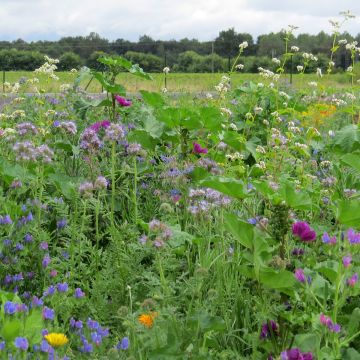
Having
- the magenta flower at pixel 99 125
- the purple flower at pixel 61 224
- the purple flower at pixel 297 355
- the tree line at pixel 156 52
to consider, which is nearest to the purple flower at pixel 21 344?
the purple flower at pixel 297 355

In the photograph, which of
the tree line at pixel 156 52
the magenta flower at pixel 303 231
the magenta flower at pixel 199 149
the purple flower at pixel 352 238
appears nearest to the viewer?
the purple flower at pixel 352 238

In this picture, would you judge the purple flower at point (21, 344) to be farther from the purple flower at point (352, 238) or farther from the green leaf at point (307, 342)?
the purple flower at point (352, 238)

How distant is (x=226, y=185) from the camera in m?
2.16

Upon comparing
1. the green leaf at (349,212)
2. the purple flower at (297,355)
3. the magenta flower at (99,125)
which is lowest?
the purple flower at (297,355)

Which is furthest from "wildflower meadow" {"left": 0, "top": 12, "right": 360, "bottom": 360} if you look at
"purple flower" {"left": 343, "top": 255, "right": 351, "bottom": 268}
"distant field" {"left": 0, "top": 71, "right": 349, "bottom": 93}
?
"distant field" {"left": 0, "top": 71, "right": 349, "bottom": 93}

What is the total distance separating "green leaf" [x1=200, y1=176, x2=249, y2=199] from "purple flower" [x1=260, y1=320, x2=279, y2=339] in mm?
446

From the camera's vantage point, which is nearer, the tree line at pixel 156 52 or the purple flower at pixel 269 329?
the purple flower at pixel 269 329

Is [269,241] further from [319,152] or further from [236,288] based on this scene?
[319,152]

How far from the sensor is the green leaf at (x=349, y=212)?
1.99 meters

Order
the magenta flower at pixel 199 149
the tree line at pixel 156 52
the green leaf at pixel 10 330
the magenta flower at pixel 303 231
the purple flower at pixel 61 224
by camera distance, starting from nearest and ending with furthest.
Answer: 1. the green leaf at pixel 10 330
2. the magenta flower at pixel 303 231
3. the purple flower at pixel 61 224
4. the magenta flower at pixel 199 149
5. the tree line at pixel 156 52

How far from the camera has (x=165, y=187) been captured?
11.8 ft

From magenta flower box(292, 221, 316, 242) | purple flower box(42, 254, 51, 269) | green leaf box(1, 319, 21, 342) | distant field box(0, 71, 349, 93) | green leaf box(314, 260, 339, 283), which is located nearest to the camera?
green leaf box(1, 319, 21, 342)

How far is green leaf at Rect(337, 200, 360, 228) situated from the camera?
6.52 ft

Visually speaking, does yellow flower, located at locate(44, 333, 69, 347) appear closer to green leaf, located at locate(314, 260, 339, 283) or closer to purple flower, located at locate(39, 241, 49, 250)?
green leaf, located at locate(314, 260, 339, 283)
